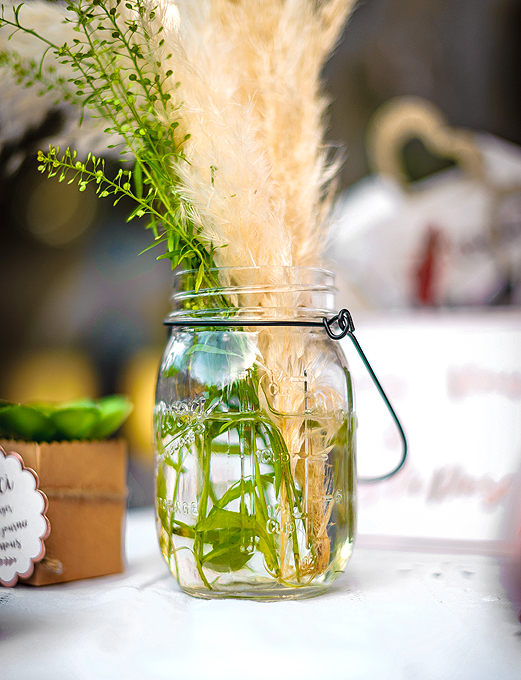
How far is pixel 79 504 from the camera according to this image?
521 millimetres

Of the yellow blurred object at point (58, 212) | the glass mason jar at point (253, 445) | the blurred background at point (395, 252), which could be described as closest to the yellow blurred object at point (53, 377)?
the blurred background at point (395, 252)

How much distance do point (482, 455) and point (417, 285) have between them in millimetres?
296

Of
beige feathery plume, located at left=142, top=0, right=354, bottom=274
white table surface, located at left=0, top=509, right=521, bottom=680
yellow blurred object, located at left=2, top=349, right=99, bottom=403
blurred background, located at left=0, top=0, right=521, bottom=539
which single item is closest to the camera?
white table surface, located at left=0, top=509, right=521, bottom=680

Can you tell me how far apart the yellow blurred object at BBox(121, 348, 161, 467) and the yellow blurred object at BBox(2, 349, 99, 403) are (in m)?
0.06

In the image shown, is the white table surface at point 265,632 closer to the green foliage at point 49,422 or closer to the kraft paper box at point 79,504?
the kraft paper box at point 79,504

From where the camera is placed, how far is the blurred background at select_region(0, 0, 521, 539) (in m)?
0.68

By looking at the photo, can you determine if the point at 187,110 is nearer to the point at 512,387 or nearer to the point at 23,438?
the point at 23,438

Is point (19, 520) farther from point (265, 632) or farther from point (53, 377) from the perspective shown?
point (53, 377)

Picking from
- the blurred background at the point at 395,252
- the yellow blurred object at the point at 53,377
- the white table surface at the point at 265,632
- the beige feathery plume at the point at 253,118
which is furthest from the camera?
the yellow blurred object at the point at 53,377

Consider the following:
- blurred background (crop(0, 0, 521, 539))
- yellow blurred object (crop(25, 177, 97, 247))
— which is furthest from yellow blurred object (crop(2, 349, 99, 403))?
yellow blurred object (crop(25, 177, 97, 247))

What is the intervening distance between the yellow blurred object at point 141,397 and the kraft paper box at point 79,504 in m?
0.47

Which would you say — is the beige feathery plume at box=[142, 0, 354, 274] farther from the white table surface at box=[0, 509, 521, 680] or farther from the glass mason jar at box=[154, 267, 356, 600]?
the white table surface at box=[0, 509, 521, 680]

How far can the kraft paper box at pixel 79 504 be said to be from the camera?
20.0 inches

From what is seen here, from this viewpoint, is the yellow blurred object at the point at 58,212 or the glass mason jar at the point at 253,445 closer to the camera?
the glass mason jar at the point at 253,445
